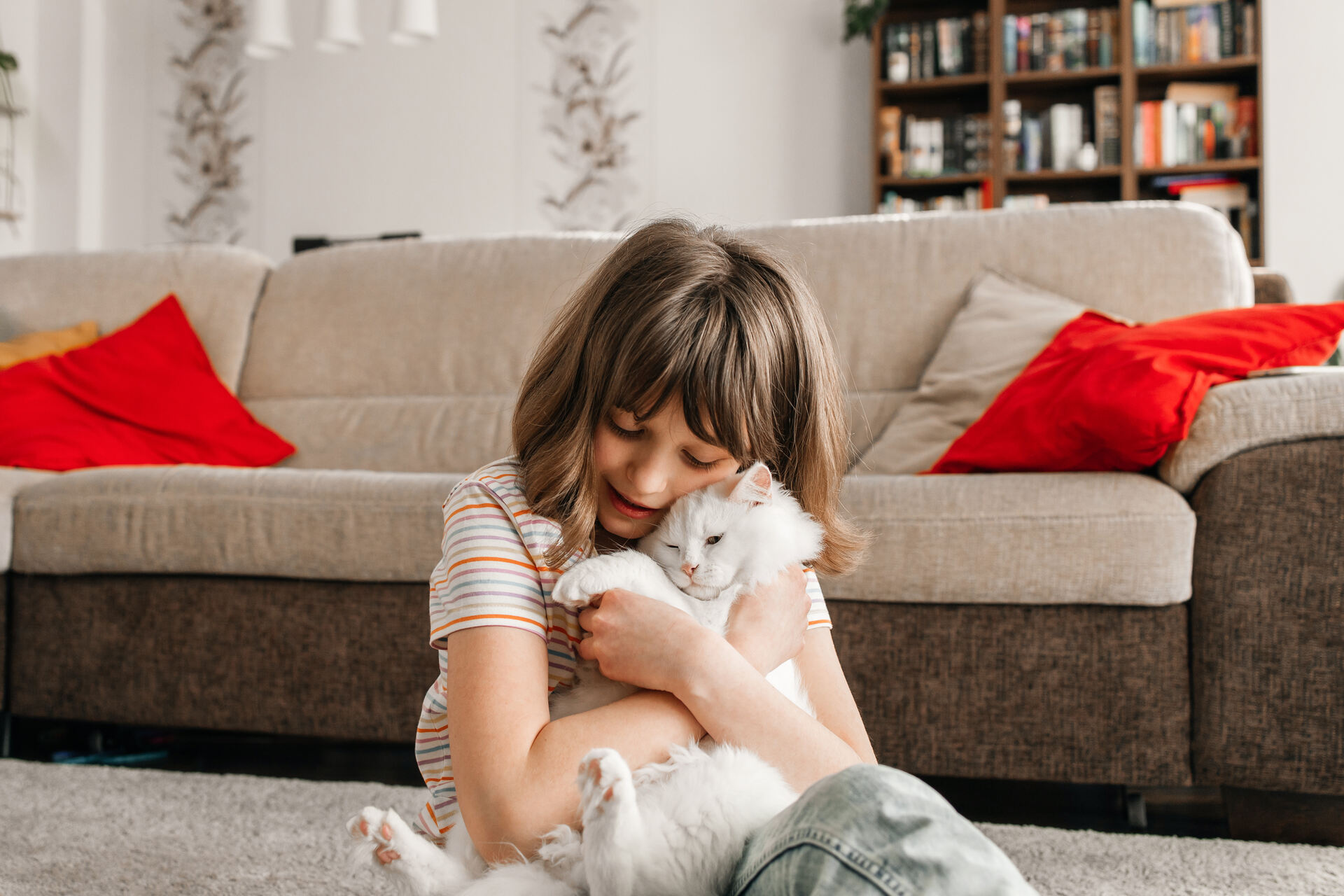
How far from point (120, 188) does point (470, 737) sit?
5209 mm

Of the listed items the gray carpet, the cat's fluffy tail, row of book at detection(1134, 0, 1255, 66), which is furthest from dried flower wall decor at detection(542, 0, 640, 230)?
the cat's fluffy tail

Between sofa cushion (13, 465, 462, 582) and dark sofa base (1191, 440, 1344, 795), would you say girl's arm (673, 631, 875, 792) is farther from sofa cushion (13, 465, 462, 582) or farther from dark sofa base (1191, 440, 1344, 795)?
sofa cushion (13, 465, 462, 582)

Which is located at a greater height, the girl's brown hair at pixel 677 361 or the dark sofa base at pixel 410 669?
the girl's brown hair at pixel 677 361

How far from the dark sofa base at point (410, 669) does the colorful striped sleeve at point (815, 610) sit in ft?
1.80

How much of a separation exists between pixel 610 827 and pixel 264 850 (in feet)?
3.09

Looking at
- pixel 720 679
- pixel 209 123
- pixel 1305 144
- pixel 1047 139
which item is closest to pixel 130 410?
pixel 720 679

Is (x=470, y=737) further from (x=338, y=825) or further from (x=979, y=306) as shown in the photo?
(x=979, y=306)

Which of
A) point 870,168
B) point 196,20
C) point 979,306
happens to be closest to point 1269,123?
point 870,168

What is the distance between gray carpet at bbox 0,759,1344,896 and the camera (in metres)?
1.26

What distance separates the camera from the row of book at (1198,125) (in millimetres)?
4016

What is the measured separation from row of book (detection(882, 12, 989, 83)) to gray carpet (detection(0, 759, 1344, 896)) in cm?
346

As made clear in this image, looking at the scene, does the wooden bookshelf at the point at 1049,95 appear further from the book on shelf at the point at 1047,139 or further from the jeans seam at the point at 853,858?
the jeans seam at the point at 853,858

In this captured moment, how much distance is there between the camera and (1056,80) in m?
4.11

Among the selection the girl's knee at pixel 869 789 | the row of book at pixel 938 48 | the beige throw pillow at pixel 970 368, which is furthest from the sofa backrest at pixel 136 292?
the row of book at pixel 938 48
